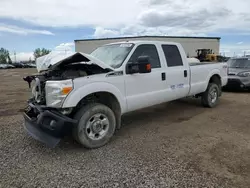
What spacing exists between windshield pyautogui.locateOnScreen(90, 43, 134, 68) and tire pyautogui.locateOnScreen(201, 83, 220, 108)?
10.6 feet

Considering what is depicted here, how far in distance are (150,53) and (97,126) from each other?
215cm

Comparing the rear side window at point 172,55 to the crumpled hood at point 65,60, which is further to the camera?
the rear side window at point 172,55

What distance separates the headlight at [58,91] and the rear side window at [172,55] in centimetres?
272

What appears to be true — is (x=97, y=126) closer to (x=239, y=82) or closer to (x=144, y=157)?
(x=144, y=157)

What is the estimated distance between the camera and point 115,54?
16.8 ft

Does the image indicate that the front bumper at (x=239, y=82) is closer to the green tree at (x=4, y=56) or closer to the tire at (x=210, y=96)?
the tire at (x=210, y=96)

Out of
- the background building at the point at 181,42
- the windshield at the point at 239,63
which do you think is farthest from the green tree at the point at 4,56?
the windshield at the point at 239,63

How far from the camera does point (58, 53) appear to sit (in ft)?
A: 15.8

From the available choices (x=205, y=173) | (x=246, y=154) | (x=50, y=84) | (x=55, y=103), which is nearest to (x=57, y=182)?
(x=55, y=103)

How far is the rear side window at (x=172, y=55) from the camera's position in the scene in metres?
5.75

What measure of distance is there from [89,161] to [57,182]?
704mm

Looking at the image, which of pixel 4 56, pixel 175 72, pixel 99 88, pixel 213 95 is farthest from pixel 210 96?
pixel 4 56

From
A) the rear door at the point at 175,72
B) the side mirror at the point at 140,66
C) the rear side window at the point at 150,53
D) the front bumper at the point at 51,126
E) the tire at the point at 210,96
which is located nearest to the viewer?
the front bumper at the point at 51,126

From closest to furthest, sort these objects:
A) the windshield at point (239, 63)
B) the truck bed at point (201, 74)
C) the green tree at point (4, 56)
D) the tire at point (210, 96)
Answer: the truck bed at point (201, 74) < the tire at point (210, 96) < the windshield at point (239, 63) < the green tree at point (4, 56)
